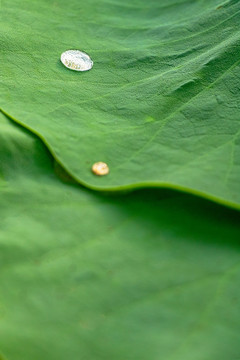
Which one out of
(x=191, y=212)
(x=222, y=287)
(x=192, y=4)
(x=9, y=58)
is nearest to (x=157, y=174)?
(x=191, y=212)

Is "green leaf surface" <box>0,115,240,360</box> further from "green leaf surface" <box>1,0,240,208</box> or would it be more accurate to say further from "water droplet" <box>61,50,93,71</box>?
"water droplet" <box>61,50,93,71</box>

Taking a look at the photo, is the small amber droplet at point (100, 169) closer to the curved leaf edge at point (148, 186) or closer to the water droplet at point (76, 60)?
the curved leaf edge at point (148, 186)

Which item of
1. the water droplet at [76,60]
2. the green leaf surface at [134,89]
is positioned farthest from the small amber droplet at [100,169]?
the water droplet at [76,60]

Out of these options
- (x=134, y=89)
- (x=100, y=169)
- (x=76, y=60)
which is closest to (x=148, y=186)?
(x=100, y=169)

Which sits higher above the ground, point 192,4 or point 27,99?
point 192,4

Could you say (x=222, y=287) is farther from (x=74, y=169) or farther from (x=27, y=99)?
(x=27, y=99)
